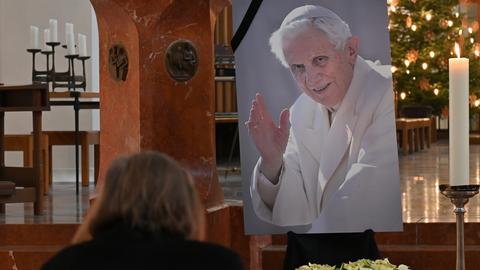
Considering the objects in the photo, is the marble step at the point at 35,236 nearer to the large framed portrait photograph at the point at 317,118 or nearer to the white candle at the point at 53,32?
the large framed portrait photograph at the point at 317,118

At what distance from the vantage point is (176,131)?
17.6 feet

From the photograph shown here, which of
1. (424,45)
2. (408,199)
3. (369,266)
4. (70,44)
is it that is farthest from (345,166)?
(424,45)

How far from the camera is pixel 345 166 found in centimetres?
436

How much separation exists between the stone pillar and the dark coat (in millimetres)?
3095

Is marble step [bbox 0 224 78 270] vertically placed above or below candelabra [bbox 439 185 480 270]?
below

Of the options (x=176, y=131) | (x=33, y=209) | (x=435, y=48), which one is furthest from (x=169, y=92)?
(x=435, y=48)

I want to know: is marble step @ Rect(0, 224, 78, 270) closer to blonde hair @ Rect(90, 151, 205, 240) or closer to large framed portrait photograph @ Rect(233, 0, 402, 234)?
large framed portrait photograph @ Rect(233, 0, 402, 234)

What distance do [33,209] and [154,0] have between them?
7.24 ft

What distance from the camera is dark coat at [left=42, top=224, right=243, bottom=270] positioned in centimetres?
213

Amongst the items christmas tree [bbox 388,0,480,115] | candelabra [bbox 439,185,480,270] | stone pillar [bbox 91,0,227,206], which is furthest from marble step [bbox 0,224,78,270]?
christmas tree [bbox 388,0,480,115]

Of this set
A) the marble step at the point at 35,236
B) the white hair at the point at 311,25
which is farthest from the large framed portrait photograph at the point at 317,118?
the marble step at the point at 35,236

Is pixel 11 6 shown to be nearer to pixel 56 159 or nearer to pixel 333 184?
pixel 56 159

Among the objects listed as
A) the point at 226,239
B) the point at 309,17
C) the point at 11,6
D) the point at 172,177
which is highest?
the point at 11,6

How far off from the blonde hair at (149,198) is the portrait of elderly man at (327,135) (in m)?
2.21
